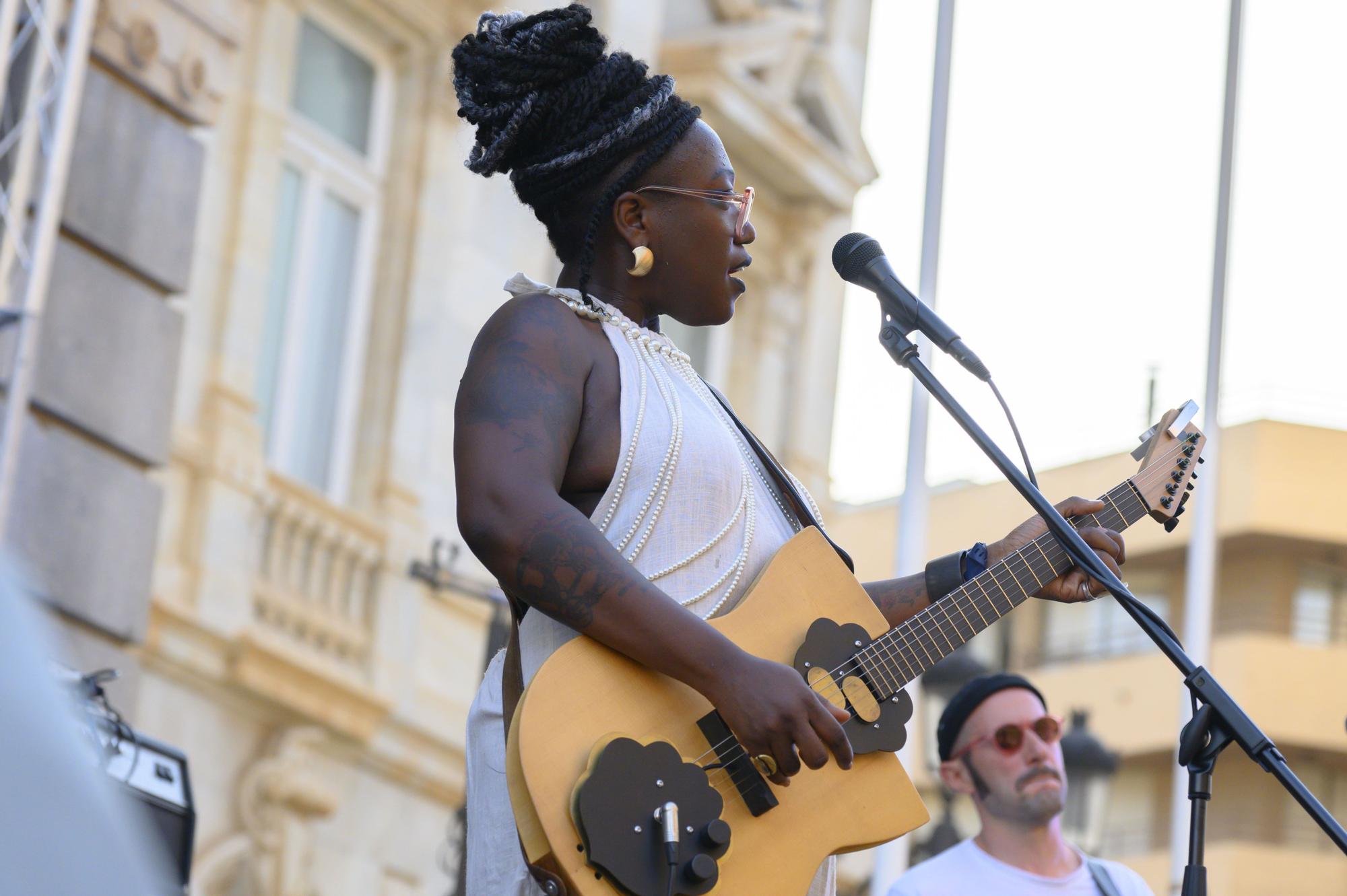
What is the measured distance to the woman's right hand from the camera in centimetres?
283

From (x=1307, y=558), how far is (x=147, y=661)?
3041cm

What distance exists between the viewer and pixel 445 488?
462 inches

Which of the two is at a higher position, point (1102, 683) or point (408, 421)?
point (1102, 683)

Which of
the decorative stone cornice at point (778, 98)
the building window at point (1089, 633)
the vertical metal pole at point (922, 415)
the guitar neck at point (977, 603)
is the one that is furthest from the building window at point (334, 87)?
the building window at point (1089, 633)

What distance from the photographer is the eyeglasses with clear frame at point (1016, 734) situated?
5.19 meters

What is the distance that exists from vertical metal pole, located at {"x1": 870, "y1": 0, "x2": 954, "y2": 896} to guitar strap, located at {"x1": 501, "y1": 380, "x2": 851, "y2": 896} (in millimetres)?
3429

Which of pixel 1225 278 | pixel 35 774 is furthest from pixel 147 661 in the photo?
pixel 35 774

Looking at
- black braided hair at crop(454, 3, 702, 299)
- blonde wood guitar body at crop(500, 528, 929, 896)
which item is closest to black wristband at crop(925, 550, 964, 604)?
blonde wood guitar body at crop(500, 528, 929, 896)

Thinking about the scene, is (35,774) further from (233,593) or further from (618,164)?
(233,593)

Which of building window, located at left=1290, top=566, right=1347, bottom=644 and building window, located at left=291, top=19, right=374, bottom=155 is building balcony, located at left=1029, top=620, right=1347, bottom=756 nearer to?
building window, located at left=1290, top=566, right=1347, bottom=644

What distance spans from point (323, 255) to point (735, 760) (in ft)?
29.5

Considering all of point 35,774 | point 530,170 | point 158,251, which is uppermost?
point 158,251

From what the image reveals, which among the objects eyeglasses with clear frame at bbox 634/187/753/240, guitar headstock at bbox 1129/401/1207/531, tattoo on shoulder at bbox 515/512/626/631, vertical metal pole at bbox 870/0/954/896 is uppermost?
vertical metal pole at bbox 870/0/954/896

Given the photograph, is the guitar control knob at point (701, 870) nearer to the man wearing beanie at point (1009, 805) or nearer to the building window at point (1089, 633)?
the man wearing beanie at point (1009, 805)
